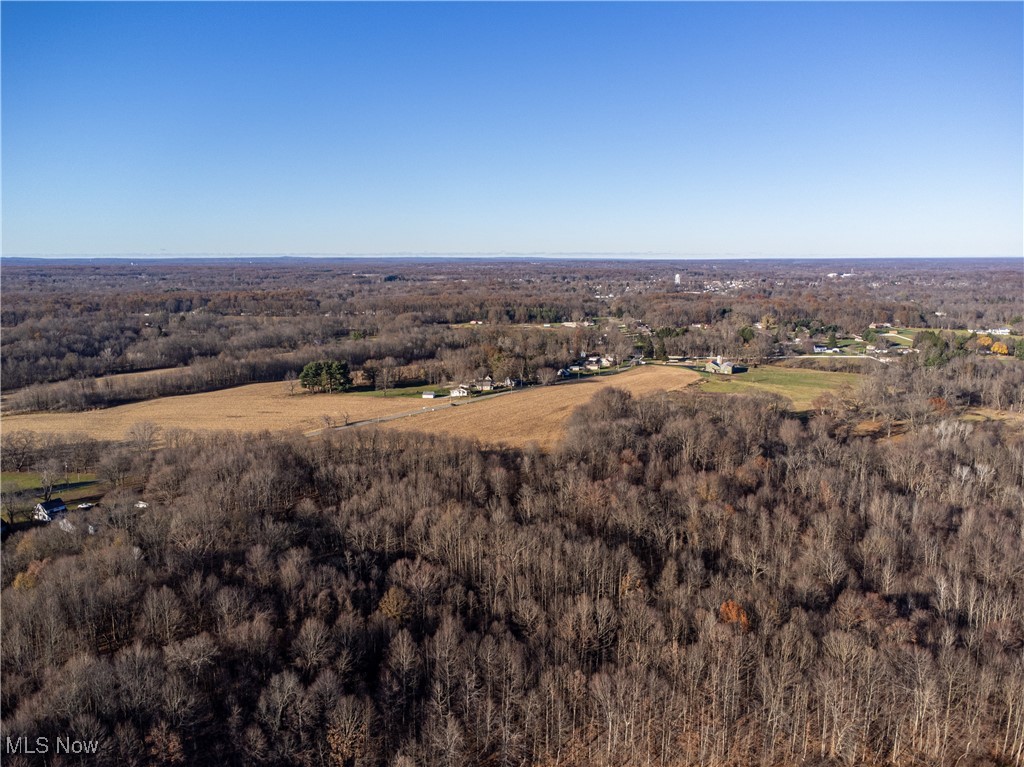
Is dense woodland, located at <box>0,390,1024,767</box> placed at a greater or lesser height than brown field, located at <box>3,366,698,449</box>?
lesser

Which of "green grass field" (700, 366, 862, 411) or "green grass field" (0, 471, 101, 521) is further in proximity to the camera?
"green grass field" (700, 366, 862, 411)

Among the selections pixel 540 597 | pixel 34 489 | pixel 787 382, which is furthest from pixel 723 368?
pixel 34 489

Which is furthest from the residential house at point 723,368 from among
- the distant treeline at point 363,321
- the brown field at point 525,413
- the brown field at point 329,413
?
the brown field at point 329,413

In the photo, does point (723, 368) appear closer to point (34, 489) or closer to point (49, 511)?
point (49, 511)

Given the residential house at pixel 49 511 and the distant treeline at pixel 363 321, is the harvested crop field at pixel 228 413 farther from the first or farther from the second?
the residential house at pixel 49 511

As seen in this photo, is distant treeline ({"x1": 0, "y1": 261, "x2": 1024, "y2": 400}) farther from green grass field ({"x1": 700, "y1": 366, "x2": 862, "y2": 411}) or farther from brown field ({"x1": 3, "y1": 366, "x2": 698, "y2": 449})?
brown field ({"x1": 3, "y1": 366, "x2": 698, "y2": 449})

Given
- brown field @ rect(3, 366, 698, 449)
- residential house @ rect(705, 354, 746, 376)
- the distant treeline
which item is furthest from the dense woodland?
the distant treeline

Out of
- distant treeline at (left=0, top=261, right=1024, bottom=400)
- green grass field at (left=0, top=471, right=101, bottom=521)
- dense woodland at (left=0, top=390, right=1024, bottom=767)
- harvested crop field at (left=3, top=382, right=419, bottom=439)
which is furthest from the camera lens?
distant treeline at (left=0, top=261, right=1024, bottom=400)
